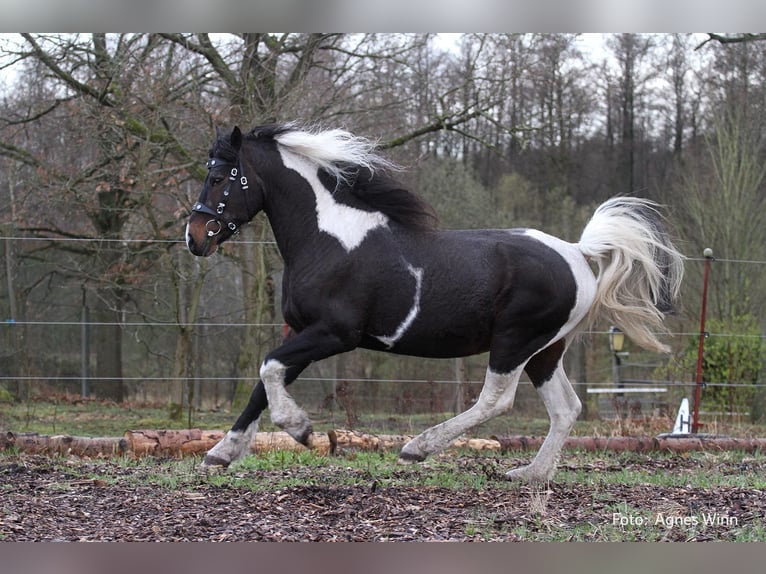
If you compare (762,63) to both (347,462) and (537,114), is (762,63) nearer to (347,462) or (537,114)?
(537,114)

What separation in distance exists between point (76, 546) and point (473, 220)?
11665 millimetres

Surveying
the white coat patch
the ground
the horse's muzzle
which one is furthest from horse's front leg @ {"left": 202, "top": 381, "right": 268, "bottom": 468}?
the white coat patch

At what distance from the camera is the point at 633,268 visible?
589cm

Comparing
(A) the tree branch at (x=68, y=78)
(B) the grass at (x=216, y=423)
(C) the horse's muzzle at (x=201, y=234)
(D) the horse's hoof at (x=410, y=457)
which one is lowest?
(B) the grass at (x=216, y=423)

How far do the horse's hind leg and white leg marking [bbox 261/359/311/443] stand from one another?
148 cm

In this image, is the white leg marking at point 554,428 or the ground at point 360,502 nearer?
the ground at point 360,502

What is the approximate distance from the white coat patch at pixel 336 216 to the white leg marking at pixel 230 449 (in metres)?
1.33

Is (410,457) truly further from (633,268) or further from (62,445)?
(62,445)

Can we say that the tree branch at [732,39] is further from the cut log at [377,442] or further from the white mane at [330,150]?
the cut log at [377,442]

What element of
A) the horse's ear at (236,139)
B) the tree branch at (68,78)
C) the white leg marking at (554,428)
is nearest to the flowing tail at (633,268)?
the white leg marking at (554,428)

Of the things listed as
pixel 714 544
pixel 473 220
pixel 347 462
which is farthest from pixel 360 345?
pixel 473 220

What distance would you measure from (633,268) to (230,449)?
115 inches

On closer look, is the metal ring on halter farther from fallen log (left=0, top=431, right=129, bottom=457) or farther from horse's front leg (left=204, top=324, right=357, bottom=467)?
fallen log (left=0, top=431, right=129, bottom=457)

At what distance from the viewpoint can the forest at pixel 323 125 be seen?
1052 cm
